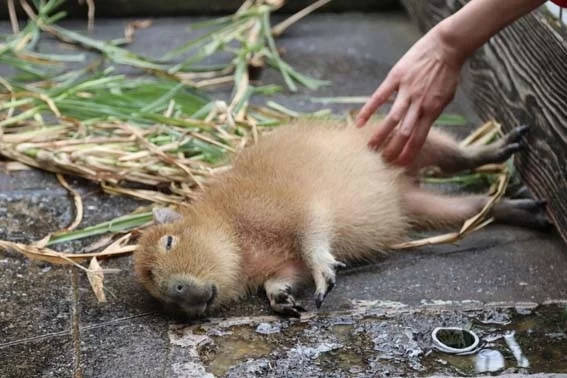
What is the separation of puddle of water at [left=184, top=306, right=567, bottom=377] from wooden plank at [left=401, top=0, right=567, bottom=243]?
0.63 m

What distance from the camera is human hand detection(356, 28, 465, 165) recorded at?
3420 millimetres

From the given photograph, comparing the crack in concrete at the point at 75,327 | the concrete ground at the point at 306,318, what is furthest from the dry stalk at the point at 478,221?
the crack in concrete at the point at 75,327

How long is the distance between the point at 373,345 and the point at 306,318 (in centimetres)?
26

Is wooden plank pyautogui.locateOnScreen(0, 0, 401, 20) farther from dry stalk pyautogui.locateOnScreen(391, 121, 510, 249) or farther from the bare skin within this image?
the bare skin

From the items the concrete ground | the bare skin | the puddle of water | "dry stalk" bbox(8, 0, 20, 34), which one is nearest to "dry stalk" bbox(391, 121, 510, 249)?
the concrete ground

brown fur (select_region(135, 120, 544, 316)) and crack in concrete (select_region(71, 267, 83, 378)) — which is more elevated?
brown fur (select_region(135, 120, 544, 316))

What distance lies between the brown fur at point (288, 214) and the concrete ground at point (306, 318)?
0.11 meters

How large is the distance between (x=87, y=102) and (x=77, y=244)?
105 cm

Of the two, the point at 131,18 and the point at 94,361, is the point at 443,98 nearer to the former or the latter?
the point at 94,361

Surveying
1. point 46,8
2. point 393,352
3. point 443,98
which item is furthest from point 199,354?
point 46,8

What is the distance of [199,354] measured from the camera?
2.91m

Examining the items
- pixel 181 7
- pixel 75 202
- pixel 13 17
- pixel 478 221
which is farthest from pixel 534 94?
pixel 13 17

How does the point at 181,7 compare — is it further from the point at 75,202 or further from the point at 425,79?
the point at 425,79

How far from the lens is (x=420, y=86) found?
3.46 m
